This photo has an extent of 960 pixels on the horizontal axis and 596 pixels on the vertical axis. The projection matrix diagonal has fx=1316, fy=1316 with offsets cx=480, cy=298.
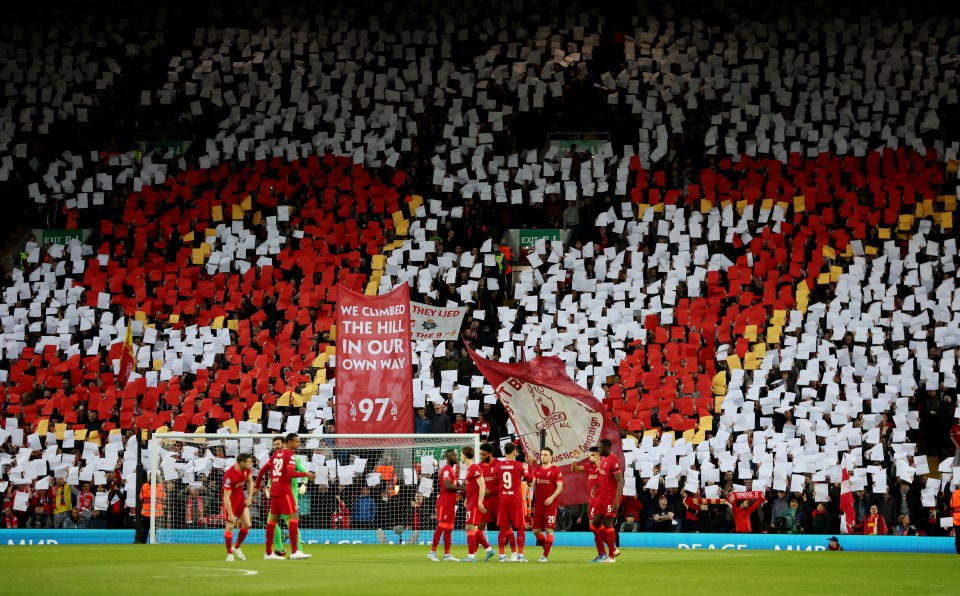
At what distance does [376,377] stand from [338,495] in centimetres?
407

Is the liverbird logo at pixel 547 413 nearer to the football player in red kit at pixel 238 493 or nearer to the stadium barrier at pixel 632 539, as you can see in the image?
the stadium barrier at pixel 632 539

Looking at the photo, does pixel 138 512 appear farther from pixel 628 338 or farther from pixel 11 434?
pixel 628 338

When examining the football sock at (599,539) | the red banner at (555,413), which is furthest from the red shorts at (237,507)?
the red banner at (555,413)

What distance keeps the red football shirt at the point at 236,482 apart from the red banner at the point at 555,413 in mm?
6209

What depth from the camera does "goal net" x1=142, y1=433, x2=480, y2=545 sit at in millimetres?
24906

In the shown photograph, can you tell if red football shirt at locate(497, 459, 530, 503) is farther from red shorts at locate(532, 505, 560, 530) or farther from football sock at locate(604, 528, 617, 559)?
football sock at locate(604, 528, 617, 559)

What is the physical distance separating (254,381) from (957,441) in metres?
14.7

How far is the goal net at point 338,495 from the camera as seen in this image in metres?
24.9

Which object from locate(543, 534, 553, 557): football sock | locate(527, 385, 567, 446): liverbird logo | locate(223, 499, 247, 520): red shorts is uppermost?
locate(527, 385, 567, 446): liverbird logo

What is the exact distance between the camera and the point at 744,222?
31969 mm

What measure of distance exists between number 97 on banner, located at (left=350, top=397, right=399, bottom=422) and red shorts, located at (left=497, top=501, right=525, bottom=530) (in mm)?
3783

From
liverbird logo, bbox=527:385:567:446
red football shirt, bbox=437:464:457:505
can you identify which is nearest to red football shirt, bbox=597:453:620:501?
red football shirt, bbox=437:464:457:505

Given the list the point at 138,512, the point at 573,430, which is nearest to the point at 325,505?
the point at 138,512

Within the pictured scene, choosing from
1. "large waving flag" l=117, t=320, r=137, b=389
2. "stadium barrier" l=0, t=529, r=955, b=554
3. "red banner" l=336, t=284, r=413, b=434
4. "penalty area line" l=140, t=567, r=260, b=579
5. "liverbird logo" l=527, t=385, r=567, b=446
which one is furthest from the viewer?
"large waving flag" l=117, t=320, r=137, b=389
